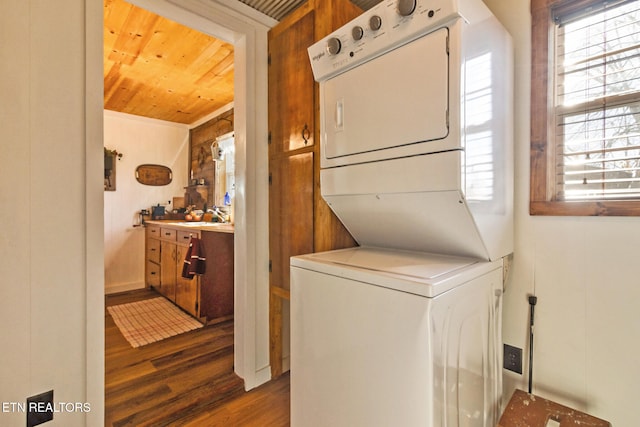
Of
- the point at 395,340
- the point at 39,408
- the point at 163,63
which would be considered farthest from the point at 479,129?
the point at 163,63

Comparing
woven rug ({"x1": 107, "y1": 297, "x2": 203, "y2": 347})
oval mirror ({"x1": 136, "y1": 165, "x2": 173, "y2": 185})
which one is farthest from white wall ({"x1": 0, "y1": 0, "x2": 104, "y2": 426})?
oval mirror ({"x1": 136, "y1": 165, "x2": 173, "y2": 185})

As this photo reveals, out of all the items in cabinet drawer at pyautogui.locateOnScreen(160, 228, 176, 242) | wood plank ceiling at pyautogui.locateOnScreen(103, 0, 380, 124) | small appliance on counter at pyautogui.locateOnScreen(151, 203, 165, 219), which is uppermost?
wood plank ceiling at pyautogui.locateOnScreen(103, 0, 380, 124)

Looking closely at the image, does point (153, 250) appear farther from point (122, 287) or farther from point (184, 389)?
point (184, 389)

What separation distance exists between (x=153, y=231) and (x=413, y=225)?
3.80 meters

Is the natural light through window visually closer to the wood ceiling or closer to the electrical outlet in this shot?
the electrical outlet

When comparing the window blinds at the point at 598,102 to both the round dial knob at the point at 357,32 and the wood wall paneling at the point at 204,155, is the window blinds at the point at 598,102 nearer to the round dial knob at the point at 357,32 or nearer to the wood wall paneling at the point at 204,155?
the round dial knob at the point at 357,32

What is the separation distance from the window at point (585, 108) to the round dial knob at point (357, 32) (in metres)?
0.75

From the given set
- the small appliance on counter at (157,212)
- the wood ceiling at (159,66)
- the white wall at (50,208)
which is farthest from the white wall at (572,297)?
the small appliance on counter at (157,212)

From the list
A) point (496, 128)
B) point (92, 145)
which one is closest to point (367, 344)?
point (496, 128)

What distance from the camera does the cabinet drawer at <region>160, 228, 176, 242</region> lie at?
3.31 metres

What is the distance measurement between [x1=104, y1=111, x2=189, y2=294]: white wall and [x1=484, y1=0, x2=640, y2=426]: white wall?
4509 millimetres

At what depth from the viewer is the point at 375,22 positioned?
1.09 metres

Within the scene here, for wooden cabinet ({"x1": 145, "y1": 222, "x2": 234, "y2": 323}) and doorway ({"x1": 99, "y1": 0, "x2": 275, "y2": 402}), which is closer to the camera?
doorway ({"x1": 99, "y1": 0, "x2": 275, "y2": 402})

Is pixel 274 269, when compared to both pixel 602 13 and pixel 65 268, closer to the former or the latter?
pixel 65 268
